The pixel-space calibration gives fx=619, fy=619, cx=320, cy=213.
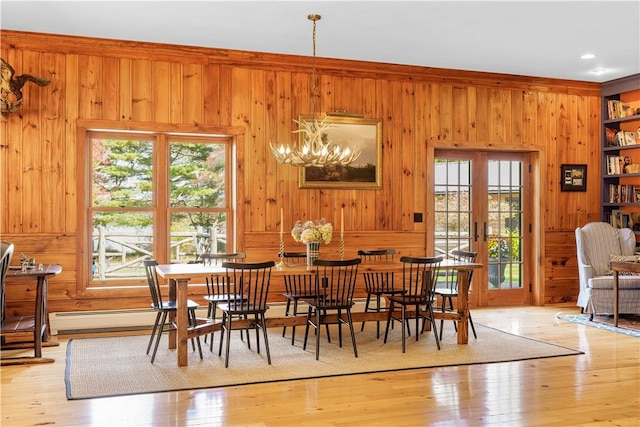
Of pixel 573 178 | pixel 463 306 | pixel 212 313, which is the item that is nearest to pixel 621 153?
pixel 573 178

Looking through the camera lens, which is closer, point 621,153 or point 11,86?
point 11,86

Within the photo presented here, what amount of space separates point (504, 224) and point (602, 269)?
1310mm

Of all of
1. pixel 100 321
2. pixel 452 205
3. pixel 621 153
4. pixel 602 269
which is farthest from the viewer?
pixel 621 153

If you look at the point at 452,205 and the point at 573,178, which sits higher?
the point at 573,178

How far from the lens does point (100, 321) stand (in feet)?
20.6

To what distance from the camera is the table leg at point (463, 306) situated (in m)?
5.66

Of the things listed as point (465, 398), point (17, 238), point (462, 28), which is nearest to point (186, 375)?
point (465, 398)

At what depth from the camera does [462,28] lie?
5934 millimetres

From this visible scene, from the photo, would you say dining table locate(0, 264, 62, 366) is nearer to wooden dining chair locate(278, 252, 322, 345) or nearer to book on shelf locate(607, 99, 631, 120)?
wooden dining chair locate(278, 252, 322, 345)

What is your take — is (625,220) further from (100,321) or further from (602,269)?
(100,321)

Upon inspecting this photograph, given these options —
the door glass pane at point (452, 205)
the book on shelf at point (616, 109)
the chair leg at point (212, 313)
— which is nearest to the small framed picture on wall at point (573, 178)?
the book on shelf at point (616, 109)

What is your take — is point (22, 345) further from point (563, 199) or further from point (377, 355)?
point (563, 199)

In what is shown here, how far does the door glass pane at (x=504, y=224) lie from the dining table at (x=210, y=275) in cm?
244

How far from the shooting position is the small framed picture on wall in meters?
8.26
